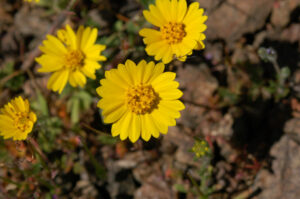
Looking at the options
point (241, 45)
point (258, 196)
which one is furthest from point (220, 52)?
point (258, 196)

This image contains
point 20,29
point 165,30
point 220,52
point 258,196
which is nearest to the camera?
point 165,30

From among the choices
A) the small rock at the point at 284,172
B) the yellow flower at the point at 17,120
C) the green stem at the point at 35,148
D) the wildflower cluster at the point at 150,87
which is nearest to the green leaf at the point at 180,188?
the small rock at the point at 284,172

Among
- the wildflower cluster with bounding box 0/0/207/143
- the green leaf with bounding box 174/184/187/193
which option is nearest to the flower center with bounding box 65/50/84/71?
the wildflower cluster with bounding box 0/0/207/143

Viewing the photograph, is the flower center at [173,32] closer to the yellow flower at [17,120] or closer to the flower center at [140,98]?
the flower center at [140,98]

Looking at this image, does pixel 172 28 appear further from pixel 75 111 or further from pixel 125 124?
pixel 75 111

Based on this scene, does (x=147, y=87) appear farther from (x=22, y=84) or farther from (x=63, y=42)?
(x=22, y=84)

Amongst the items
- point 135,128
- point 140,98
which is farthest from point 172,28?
point 135,128

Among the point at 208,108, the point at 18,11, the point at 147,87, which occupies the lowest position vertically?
the point at 147,87
